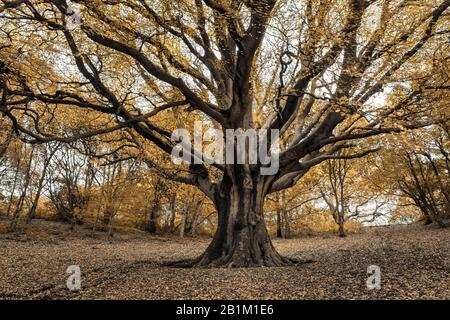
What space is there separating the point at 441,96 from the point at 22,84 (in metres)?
10.9

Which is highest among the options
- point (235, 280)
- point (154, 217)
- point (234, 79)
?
point (234, 79)

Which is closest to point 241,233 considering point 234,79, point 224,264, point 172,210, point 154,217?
point 224,264

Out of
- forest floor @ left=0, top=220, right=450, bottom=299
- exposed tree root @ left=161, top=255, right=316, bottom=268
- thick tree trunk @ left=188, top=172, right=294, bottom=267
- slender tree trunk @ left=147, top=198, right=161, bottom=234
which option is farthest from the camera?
slender tree trunk @ left=147, top=198, right=161, bottom=234

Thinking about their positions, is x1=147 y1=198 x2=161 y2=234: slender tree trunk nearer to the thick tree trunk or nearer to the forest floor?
the forest floor

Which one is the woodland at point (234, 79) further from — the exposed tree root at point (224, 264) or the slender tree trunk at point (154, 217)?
the slender tree trunk at point (154, 217)

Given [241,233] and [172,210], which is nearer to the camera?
[241,233]

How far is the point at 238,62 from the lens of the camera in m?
8.20

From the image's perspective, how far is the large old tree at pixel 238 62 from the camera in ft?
24.3

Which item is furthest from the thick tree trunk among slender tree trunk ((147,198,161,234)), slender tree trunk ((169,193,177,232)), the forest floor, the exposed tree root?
slender tree trunk ((147,198,161,234))

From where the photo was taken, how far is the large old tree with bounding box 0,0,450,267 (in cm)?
741

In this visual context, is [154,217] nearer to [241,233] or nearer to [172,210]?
[172,210]
